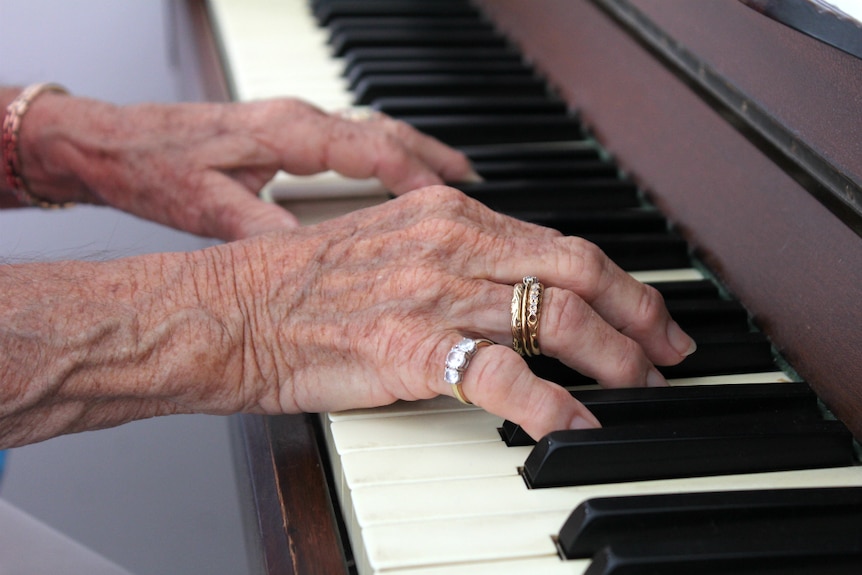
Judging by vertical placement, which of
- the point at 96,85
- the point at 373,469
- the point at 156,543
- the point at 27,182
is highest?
the point at 373,469

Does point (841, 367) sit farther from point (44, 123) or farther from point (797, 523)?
point (44, 123)

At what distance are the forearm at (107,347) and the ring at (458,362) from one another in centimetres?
22

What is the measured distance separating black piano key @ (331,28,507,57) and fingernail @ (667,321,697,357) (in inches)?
38.5

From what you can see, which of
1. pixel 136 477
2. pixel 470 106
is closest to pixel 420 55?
pixel 470 106

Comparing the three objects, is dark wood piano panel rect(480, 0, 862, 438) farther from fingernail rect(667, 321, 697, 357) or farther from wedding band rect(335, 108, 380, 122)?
wedding band rect(335, 108, 380, 122)

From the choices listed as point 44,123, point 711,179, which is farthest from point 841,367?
point 44,123

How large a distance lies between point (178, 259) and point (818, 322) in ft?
2.20

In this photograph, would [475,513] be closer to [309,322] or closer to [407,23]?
[309,322]

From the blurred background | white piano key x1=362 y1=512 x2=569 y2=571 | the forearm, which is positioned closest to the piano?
white piano key x1=362 y1=512 x2=569 y2=571

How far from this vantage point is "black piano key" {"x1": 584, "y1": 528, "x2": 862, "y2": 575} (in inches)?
29.3

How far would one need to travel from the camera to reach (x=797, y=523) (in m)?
0.80

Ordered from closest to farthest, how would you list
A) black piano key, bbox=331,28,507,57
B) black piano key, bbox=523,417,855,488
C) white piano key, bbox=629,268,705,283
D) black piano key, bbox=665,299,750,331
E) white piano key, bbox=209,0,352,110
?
black piano key, bbox=523,417,855,488, black piano key, bbox=665,299,750,331, white piano key, bbox=629,268,705,283, white piano key, bbox=209,0,352,110, black piano key, bbox=331,28,507,57

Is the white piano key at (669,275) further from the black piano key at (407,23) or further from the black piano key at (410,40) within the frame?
the black piano key at (407,23)

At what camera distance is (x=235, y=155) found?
138cm
